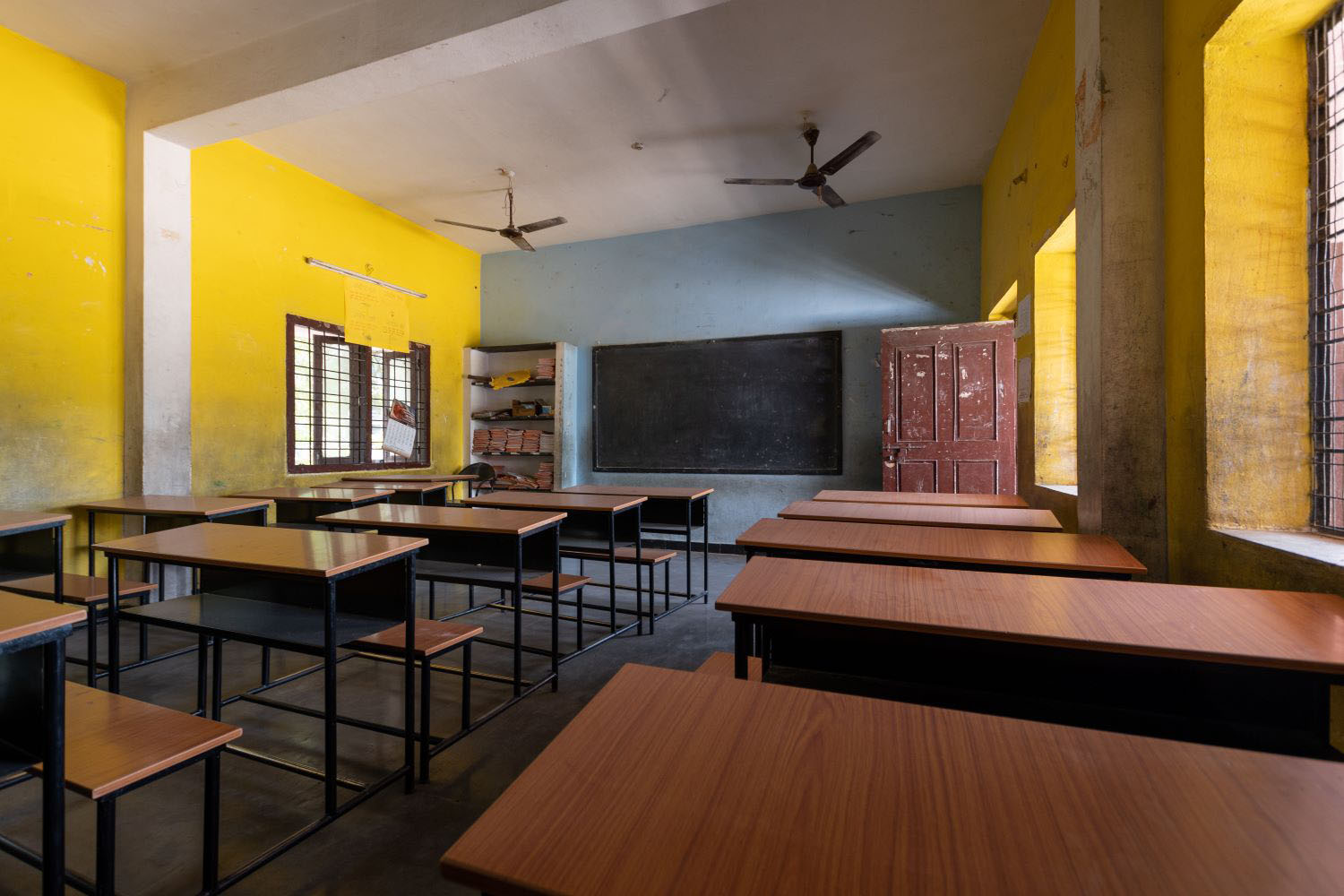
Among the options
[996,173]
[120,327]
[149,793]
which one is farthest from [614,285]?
[149,793]

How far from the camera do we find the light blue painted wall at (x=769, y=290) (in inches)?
203

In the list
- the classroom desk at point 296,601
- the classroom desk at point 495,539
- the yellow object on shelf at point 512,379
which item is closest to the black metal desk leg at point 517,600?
the classroom desk at point 495,539

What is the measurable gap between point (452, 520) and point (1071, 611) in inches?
87.4

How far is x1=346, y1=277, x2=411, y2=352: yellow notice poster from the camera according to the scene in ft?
17.1

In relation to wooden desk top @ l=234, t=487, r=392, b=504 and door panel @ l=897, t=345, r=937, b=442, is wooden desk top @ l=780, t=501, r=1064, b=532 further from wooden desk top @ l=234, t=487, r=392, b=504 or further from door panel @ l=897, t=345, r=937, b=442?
wooden desk top @ l=234, t=487, r=392, b=504

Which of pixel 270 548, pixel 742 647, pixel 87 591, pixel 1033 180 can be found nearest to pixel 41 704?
pixel 270 548

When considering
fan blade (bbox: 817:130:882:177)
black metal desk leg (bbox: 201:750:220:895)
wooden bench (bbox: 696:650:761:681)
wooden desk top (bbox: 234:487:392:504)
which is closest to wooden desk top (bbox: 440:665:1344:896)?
wooden bench (bbox: 696:650:761:681)

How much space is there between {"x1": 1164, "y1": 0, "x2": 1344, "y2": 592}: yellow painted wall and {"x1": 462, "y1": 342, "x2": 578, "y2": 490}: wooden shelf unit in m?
5.09

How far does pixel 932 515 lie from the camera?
2566 millimetres

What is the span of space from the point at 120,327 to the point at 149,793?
3.12 m

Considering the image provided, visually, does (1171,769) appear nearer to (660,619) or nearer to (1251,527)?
(1251,527)

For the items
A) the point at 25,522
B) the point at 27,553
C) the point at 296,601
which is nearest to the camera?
the point at 296,601

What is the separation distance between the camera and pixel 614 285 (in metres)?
6.25

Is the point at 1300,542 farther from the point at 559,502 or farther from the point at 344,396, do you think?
the point at 344,396
